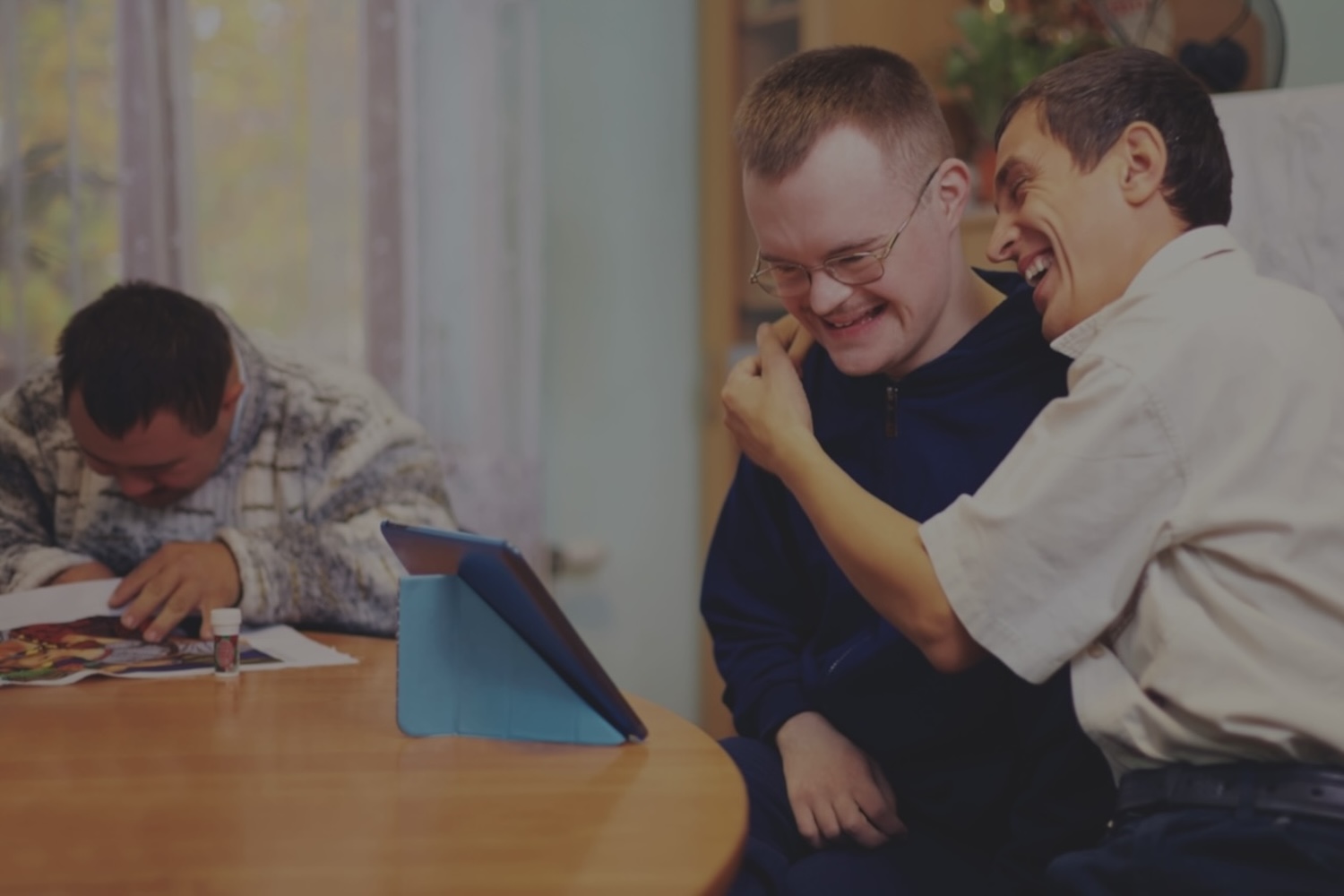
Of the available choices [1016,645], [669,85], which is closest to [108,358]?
[1016,645]

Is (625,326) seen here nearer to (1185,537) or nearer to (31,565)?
(31,565)

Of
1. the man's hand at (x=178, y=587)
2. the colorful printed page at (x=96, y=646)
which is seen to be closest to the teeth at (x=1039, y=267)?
the colorful printed page at (x=96, y=646)

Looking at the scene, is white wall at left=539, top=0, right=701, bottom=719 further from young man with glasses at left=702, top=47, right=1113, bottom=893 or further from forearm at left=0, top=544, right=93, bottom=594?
young man with glasses at left=702, top=47, right=1113, bottom=893

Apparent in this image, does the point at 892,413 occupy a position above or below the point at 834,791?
above

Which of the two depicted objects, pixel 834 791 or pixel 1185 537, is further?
pixel 834 791

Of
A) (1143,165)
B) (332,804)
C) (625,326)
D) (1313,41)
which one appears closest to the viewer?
(332,804)

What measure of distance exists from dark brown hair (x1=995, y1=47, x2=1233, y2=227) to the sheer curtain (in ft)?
5.51

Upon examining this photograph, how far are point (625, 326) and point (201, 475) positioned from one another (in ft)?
5.23

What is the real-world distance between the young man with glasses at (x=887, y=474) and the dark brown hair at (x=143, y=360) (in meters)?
0.72

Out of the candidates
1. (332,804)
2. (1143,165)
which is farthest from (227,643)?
(1143,165)

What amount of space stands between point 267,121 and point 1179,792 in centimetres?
207

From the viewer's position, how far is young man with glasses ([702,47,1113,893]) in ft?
4.03

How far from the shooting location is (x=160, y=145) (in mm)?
2396

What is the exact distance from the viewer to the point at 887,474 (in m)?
1.36
